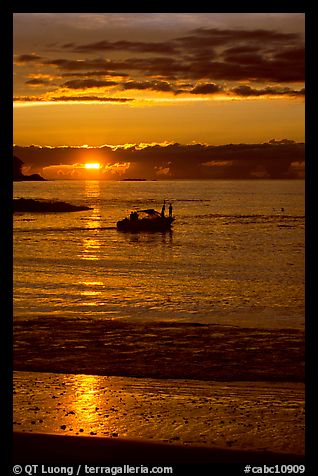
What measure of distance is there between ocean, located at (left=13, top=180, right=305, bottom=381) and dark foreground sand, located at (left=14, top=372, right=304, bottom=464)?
113cm

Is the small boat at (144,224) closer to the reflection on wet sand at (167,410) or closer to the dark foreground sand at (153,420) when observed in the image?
the dark foreground sand at (153,420)

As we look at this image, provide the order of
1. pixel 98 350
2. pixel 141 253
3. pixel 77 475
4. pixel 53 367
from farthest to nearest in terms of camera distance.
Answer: pixel 141 253, pixel 98 350, pixel 53 367, pixel 77 475

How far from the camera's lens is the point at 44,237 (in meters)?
61.4

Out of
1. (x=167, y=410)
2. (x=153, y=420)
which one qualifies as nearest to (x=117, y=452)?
(x=153, y=420)

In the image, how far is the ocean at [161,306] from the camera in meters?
13.4

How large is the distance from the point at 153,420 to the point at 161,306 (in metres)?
15.6

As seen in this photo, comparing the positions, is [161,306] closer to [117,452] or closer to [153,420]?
[153,420]

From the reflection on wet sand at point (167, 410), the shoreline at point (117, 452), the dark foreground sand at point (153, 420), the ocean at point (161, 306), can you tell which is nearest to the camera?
the shoreline at point (117, 452)

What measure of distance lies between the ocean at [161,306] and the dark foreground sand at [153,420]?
1131mm

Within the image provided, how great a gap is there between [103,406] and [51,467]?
4.47 metres

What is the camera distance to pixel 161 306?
2434 centimetres

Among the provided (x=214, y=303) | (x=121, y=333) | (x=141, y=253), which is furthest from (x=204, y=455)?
(x=141, y=253)

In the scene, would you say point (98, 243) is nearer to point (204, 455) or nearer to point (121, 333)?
point (121, 333)

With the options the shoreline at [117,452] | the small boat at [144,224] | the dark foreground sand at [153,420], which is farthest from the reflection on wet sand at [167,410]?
the small boat at [144,224]
